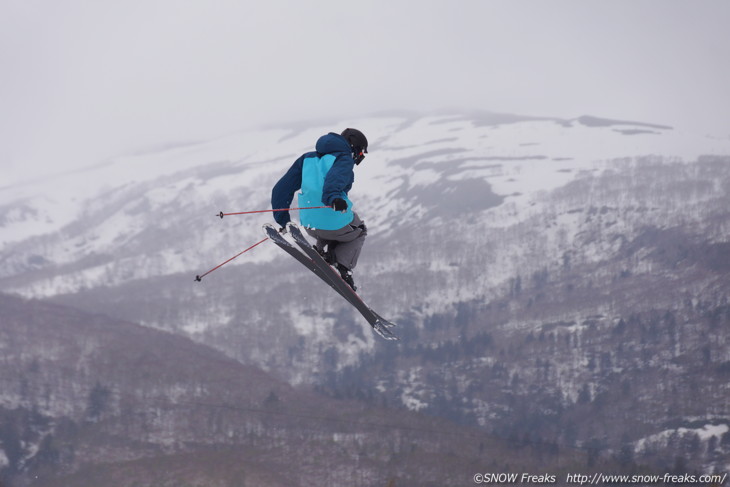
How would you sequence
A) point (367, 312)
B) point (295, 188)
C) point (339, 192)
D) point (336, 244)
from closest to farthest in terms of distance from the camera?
point (339, 192) → point (295, 188) → point (336, 244) → point (367, 312)

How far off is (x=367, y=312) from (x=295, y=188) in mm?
3318

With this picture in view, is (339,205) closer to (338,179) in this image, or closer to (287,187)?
(338,179)

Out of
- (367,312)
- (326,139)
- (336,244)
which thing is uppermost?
(326,139)

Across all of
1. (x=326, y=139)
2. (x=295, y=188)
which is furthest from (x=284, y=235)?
(x=326, y=139)

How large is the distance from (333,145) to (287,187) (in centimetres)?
139

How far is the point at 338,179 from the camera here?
12.8m

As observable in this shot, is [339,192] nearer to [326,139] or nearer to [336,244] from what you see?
[326,139]

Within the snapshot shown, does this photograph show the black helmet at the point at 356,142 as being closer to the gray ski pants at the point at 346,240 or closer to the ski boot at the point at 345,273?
the gray ski pants at the point at 346,240

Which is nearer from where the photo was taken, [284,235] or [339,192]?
[339,192]

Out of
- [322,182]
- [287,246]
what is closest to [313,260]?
[287,246]

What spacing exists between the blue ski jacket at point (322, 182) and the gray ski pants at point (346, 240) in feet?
0.91

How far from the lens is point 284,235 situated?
47.9 feet

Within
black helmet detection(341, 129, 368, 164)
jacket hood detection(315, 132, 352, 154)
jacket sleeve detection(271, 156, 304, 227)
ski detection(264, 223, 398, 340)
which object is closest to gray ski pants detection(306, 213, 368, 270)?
ski detection(264, 223, 398, 340)

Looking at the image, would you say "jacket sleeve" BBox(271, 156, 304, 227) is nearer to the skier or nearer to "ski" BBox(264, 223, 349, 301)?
the skier
